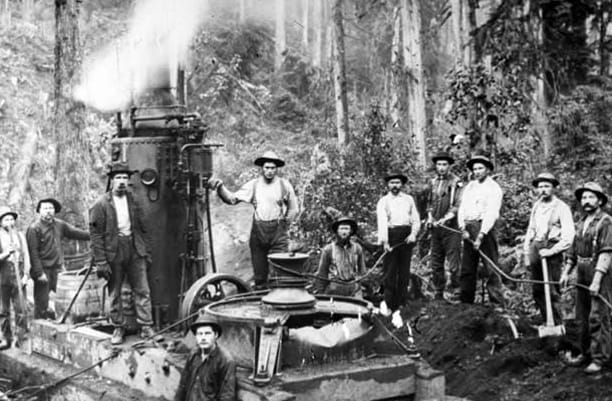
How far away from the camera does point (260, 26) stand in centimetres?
3397

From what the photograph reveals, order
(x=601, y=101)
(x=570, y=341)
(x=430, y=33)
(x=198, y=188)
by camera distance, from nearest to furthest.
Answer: (x=570, y=341) < (x=198, y=188) < (x=601, y=101) < (x=430, y=33)

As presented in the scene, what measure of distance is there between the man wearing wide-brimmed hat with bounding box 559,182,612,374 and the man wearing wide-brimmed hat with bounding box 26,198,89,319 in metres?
6.26

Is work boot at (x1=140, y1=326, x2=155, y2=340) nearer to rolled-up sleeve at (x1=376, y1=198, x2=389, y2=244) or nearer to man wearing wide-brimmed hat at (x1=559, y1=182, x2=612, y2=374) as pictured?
rolled-up sleeve at (x1=376, y1=198, x2=389, y2=244)

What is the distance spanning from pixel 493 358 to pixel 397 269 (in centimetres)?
211

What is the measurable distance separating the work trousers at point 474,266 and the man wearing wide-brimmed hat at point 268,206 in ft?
7.04

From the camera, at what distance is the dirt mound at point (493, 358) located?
25.6 feet

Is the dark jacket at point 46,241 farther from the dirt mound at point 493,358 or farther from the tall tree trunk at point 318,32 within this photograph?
the tall tree trunk at point 318,32

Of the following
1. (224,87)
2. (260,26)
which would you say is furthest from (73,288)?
(260,26)

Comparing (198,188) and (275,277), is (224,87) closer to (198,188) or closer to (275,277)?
(198,188)

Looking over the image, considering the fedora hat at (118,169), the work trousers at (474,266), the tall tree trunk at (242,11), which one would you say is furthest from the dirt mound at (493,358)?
the tall tree trunk at (242,11)

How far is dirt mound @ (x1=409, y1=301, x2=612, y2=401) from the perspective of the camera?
779 cm

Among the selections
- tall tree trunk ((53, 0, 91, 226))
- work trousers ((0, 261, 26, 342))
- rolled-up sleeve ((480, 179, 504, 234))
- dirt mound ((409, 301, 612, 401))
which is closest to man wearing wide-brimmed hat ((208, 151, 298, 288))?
dirt mound ((409, 301, 612, 401))

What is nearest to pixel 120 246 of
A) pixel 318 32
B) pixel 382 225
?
pixel 382 225

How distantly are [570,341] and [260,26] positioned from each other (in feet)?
89.9
